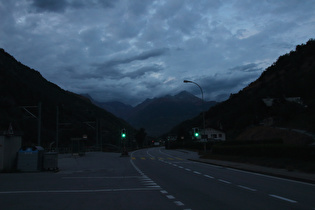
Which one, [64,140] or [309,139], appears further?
[64,140]

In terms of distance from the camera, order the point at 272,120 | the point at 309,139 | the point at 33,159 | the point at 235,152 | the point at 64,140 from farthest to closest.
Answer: the point at 64,140
the point at 272,120
the point at 309,139
the point at 235,152
the point at 33,159

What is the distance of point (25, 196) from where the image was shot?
10555 mm

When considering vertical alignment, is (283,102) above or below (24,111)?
above

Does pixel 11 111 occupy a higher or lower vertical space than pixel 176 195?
higher

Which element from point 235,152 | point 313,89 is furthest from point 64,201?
point 313,89

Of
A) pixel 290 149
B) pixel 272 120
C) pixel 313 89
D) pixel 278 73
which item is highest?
pixel 278 73

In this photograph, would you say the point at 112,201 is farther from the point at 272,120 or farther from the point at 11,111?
the point at 272,120

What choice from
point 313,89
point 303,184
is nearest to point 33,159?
point 303,184

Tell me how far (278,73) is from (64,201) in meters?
134

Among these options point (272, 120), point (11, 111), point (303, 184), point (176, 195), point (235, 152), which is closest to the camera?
point (176, 195)

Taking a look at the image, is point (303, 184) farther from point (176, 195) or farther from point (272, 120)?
point (272, 120)

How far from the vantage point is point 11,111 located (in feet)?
226

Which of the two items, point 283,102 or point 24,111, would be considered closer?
point 24,111

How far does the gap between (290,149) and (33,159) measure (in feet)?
56.2
